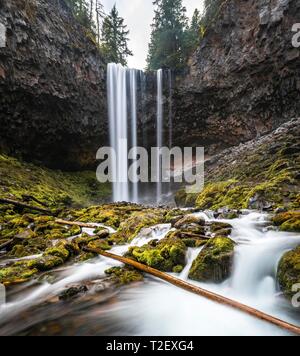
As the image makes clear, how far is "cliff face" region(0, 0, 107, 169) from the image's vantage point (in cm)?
1379

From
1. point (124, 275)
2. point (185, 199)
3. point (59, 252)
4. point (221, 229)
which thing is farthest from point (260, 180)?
point (59, 252)

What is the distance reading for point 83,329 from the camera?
2803 millimetres

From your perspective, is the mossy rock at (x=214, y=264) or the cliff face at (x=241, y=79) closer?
the mossy rock at (x=214, y=264)

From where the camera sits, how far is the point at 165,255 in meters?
4.34

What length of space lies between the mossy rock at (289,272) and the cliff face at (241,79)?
16.5 meters

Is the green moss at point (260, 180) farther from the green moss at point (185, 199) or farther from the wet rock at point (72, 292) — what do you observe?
the wet rock at point (72, 292)

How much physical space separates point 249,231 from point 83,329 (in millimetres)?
3748

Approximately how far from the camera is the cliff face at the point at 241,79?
1616 cm

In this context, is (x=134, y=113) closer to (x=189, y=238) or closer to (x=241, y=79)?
(x=241, y=79)

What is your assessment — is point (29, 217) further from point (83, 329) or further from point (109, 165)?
point (109, 165)

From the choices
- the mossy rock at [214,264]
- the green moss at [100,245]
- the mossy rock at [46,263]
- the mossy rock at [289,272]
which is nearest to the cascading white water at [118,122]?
the green moss at [100,245]

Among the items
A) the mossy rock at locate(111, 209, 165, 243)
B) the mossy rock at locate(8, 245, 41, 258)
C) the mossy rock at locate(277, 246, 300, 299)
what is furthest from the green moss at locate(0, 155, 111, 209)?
the mossy rock at locate(277, 246, 300, 299)

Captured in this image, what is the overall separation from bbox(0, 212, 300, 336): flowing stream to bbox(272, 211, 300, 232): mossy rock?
25cm

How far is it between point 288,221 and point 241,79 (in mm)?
16629
